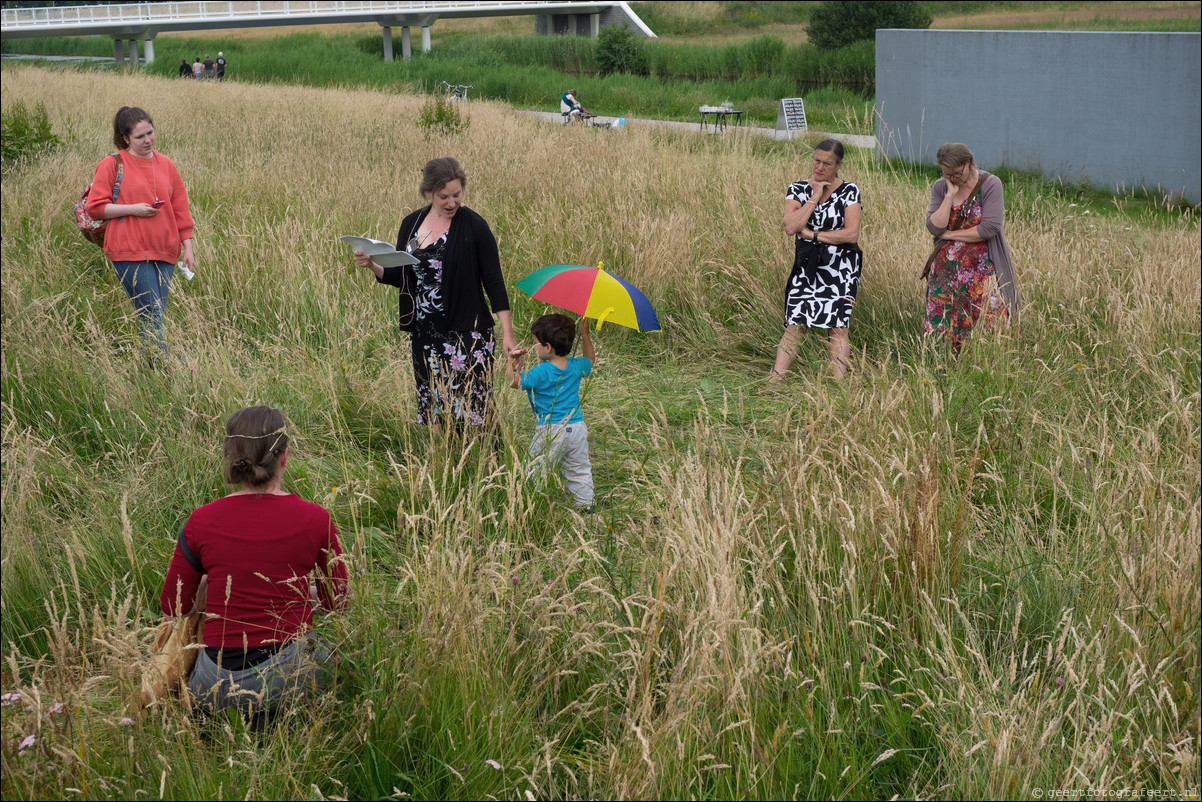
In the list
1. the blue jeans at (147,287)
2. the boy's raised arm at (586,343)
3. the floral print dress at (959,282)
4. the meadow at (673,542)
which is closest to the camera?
the meadow at (673,542)

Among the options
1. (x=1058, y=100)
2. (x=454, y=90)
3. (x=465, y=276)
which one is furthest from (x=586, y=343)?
(x=454, y=90)

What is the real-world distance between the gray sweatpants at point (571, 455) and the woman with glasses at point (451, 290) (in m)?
0.37

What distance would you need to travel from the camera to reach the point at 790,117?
17.7 meters

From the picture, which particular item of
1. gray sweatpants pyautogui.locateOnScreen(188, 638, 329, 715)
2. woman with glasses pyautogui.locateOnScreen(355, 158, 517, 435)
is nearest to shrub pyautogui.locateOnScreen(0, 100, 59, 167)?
woman with glasses pyautogui.locateOnScreen(355, 158, 517, 435)

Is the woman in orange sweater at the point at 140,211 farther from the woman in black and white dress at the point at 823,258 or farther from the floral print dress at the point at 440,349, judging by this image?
the woman in black and white dress at the point at 823,258

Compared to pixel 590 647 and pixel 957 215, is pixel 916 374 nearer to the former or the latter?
pixel 957 215

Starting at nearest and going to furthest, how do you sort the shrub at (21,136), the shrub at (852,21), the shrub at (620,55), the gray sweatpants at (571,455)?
the gray sweatpants at (571,455) → the shrub at (21,136) → the shrub at (852,21) → the shrub at (620,55)

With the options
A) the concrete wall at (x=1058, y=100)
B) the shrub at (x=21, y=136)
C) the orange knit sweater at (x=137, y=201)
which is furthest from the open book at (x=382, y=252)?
the shrub at (x=21, y=136)

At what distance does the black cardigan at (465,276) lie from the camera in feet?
14.1

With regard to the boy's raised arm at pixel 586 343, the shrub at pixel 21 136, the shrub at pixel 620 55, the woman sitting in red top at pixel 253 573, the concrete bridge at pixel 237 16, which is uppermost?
the concrete bridge at pixel 237 16

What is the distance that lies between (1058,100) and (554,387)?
450 inches

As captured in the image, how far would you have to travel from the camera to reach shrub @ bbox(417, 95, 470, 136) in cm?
1366

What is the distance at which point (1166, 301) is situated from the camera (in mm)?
5559

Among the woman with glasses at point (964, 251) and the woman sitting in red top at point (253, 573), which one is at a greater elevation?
the woman with glasses at point (964, 251)
